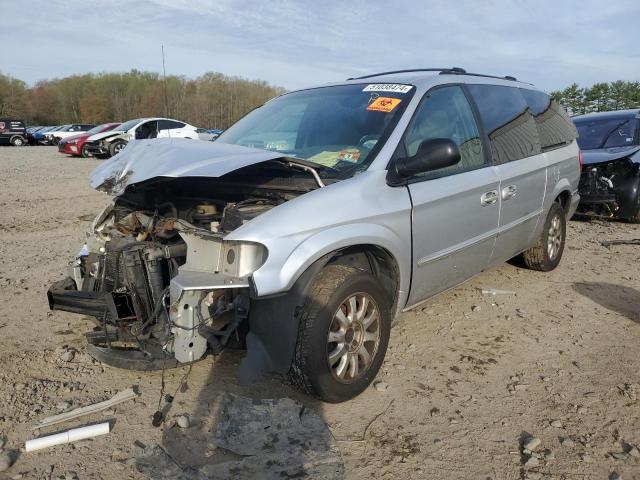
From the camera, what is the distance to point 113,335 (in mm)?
3035

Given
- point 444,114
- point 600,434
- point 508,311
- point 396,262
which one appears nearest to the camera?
point 600,434

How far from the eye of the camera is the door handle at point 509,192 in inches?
159

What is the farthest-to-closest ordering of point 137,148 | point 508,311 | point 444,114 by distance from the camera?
point 508,311
point 444,114
point 137,148

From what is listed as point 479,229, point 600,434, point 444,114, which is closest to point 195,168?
point 444,114

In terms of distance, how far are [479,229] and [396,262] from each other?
0.99 meters

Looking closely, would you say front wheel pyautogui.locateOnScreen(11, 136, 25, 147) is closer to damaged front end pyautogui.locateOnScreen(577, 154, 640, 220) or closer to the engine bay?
damaged front end pyautogui.locateOnScreen(577, 154, 640, 220)

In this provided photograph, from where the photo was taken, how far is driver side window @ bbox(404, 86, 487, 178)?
11.1 ft

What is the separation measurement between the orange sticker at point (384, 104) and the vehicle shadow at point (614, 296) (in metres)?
2.68

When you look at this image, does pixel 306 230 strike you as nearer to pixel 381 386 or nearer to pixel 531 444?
pixel 381 386

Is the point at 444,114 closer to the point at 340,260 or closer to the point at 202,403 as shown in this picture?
the point at 340,260

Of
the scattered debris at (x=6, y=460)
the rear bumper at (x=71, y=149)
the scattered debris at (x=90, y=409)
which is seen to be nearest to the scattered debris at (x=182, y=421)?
the scattered debris at (x=90, y=409)

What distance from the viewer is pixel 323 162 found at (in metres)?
3.28

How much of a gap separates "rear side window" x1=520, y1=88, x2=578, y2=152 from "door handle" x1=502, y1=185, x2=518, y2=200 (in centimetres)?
93

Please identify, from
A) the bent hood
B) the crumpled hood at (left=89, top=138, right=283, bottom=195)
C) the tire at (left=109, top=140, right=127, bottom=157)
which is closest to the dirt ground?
the crumpled hood at (left=89, top=138, right=283, bottom=195)
